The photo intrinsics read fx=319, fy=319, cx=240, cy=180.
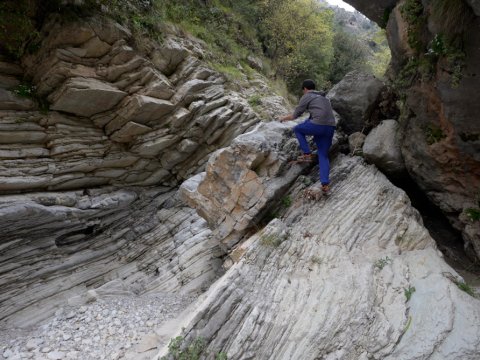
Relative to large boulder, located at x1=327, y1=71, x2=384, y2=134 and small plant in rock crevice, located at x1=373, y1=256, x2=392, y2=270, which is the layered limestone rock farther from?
small plant in rock crevice, located at x1=373, y1=256, x2=392, y2=270

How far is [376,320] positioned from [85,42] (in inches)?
388

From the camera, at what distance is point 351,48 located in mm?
24344

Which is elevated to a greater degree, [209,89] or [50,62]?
[209,89]

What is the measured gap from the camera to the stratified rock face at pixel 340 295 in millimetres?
4922

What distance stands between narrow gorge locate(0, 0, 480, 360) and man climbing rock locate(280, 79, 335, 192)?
563 mm

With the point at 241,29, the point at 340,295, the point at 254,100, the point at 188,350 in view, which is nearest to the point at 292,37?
the point at 241,29

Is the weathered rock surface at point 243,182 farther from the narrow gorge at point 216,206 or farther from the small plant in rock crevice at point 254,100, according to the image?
the small plant in rock crevice at point 254,100

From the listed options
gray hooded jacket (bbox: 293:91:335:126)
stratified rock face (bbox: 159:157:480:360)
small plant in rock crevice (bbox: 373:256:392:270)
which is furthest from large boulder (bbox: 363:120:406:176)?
small plant in rock crevice (bbox: 373:256:392:270)

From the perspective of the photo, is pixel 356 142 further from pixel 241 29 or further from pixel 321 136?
pixel 241 29

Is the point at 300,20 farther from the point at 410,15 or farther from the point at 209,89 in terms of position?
the point at 410,15

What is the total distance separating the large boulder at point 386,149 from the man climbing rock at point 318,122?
69.8 inches

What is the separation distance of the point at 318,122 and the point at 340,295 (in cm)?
373

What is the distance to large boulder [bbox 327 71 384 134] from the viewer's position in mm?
9500

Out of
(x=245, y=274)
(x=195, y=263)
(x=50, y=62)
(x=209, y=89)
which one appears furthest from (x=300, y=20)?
(x=245, y=274)
